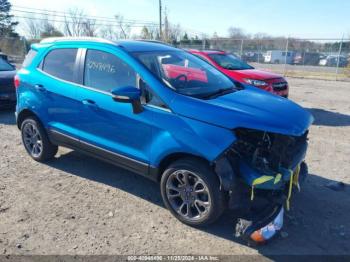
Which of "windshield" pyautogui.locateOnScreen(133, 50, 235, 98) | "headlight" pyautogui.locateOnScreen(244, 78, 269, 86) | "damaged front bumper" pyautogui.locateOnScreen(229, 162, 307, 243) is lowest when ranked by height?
"damaged front bumper" pyautogui.locateOnScreen(229, 162, 307, 243)

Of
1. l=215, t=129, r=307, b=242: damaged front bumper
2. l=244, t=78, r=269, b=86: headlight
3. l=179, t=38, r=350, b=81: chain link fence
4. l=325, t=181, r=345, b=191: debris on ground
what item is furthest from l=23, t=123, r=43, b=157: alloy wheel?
l=179, t=38, r=350, b=81: chain link fence

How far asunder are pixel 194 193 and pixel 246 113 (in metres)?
1.01

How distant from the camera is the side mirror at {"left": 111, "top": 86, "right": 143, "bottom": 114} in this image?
348 centimetres

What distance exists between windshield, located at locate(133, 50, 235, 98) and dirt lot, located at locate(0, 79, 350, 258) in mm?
1495

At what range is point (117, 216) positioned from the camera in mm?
3758

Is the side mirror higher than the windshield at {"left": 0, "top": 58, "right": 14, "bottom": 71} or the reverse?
higher

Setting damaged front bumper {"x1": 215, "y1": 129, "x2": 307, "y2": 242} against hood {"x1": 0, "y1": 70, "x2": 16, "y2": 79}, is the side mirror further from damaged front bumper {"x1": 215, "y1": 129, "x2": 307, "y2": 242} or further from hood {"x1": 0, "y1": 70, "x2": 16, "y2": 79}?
hood {"x1": 0, "y1": 70, "x2": 16, "y2": 79}

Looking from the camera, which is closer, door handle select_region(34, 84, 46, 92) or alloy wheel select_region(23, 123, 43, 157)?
door handle select_region(34, 84, 46, 92)

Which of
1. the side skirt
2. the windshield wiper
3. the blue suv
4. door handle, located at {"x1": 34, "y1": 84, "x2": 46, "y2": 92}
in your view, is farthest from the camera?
door handle, located at {"x1": 34, "y1": 84, "x2": 46, "y2": 92}

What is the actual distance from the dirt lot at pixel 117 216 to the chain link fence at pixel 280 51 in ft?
62.4

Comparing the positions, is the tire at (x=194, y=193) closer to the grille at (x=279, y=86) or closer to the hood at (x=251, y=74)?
the hood at (x=251, y=74)

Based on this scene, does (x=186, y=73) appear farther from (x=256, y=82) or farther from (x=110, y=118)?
(x=256, y=82)

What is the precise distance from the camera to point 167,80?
3.70 meters

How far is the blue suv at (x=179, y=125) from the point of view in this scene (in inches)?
125
